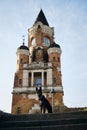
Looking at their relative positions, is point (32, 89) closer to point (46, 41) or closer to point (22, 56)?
point (22, 56)

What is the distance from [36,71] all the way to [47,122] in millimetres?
29197

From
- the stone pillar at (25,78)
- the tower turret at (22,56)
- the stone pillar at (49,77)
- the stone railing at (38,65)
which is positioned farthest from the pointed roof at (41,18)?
the stone pillar at (25,78)

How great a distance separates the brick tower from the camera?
1609 inches

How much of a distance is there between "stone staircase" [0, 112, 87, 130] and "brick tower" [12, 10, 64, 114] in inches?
843

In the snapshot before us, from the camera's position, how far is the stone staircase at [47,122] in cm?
1363

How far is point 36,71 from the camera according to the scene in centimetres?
4366

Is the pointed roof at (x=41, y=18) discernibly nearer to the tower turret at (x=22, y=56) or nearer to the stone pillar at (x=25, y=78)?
the tower turret at (x=22, y=56)

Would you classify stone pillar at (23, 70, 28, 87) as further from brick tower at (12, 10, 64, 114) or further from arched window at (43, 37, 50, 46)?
arched window at (43, 37, 50, 46)

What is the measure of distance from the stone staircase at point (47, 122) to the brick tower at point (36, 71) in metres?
21.4

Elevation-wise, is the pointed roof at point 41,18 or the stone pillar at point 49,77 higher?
the pointed roof at point 41,18

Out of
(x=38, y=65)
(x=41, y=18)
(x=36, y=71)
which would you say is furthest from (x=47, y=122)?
(x=41, y=18)

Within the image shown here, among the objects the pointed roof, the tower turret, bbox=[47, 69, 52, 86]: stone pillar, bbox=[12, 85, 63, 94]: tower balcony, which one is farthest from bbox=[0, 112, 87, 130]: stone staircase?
the pointed roof

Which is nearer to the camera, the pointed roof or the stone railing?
the stone railing

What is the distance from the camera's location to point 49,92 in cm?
4091
